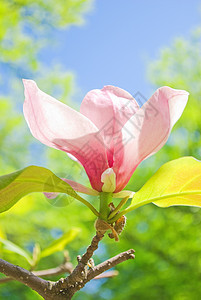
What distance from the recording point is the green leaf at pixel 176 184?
326 millimetres

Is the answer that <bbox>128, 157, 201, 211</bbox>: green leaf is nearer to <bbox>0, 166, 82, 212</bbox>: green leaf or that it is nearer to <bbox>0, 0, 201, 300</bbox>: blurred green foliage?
<bbox>0, 166, 82, 212</bbox>: green leaf

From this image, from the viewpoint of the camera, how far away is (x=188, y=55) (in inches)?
198

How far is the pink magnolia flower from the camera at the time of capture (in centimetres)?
31

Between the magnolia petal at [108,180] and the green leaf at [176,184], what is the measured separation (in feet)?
0.09

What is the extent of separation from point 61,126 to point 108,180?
69mm

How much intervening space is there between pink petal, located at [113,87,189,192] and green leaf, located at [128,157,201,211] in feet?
0.08

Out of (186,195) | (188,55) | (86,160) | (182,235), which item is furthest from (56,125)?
(188,55)

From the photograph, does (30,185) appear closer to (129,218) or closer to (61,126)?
(61,126)

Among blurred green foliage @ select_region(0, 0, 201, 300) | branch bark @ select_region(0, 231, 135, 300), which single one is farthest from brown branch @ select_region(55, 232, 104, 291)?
blurred green foliage @ select_region(0, 0, 201, 300)

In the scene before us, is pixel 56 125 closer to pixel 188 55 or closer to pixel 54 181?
pixel 54 181

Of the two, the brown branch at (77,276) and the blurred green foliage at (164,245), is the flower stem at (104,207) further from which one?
the blurred green foliage at (164,245)

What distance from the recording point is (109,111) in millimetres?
346

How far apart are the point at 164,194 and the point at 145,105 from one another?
0.09 meters

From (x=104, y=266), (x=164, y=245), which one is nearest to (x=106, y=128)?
(x=104, y=266)
